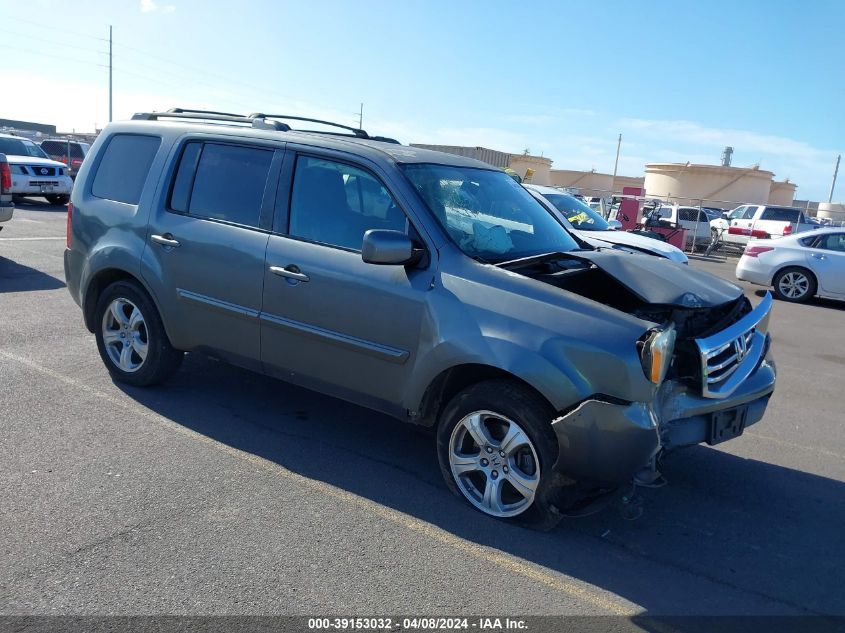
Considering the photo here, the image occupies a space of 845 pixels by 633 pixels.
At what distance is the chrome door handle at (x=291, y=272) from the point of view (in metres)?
4.52

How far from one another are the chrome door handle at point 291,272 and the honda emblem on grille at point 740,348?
2.52 m

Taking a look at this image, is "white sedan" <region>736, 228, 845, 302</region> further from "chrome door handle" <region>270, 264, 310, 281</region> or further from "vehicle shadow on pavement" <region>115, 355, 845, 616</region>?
"chrome door handle" <region>270, 264, 310, 281</region>

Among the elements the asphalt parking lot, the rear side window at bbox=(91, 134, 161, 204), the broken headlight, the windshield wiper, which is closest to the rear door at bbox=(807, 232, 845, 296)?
the asphalt parking lot

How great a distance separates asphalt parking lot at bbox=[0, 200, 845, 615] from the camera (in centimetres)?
328

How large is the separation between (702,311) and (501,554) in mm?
1836

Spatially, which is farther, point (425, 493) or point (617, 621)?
point (425, 493)

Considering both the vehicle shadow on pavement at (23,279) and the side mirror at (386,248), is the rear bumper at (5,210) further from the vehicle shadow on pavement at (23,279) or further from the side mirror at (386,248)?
the side mirror at (386,248)

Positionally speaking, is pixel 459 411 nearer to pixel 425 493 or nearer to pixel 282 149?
pixel 425 493

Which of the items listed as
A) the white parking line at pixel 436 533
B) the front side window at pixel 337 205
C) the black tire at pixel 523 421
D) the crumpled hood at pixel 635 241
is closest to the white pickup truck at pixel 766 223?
the crumpled hood at pixel 635 241

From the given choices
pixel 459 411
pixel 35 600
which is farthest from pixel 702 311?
pixel 35 600

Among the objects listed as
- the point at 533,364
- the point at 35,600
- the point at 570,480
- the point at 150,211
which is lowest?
the point at 35,600

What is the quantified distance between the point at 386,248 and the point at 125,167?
8.97ft

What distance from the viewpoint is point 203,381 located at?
6000mm

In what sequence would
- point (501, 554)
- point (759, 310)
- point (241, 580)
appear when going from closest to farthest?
point (241, 580) → point (501, 554) → point (759, 310)
